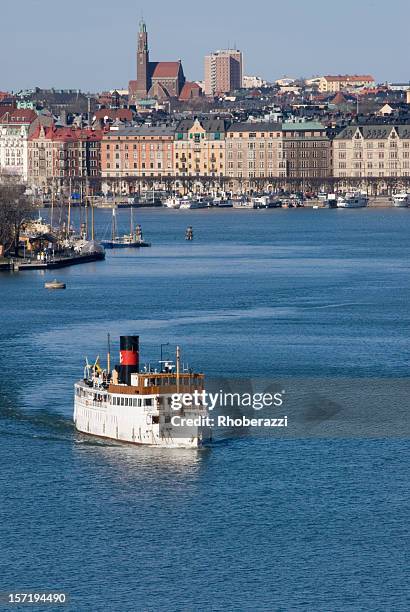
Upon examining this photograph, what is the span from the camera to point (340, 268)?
5872cm

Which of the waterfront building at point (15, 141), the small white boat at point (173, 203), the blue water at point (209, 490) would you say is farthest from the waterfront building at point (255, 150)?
the blue water at point (209, 490)

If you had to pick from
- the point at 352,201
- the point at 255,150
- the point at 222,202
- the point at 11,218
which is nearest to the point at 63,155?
the point at 255,150

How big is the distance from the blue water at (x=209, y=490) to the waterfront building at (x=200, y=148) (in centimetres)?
8121

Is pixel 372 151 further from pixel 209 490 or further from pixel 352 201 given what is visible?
pixel 209 490

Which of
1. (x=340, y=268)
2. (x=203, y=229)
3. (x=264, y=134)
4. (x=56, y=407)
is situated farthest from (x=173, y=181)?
(x=56, y=407)

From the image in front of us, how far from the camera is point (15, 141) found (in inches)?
5433

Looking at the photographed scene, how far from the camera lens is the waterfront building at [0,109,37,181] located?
136500mm

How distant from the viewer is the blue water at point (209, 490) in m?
20.8

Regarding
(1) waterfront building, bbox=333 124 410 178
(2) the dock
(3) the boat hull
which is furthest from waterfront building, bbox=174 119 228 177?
(3) the boat hull

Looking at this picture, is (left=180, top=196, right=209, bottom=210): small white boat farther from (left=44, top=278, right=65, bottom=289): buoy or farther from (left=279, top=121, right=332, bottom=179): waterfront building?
(left=44, top=278, right=65, bottom=289): buoy

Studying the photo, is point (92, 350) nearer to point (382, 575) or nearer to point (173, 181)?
point (382, 575)

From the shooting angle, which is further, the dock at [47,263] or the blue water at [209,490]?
the dock at [47,263]

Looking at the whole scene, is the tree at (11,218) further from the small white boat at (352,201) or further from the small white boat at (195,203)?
the small white boat at (195,203)

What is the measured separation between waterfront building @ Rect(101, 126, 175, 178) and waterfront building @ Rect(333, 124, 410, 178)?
11.8 metres
